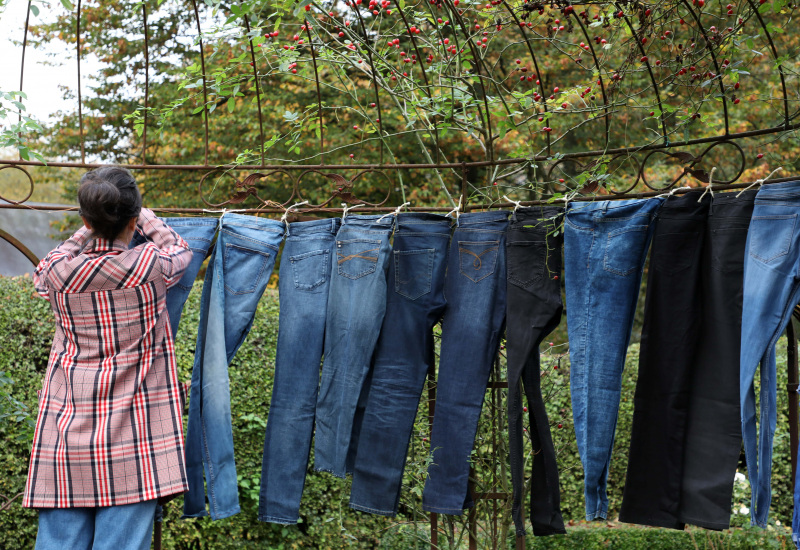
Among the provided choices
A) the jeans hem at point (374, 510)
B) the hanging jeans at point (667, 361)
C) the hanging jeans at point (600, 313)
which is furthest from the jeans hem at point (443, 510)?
the hanging jeans at point (667, 361)

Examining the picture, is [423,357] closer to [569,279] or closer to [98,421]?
[569,279]

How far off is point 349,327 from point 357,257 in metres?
0.28

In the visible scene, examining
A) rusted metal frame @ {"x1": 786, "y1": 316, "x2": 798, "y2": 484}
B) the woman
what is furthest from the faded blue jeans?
rusted metal frame @ {"x1": 786, "y1": 316, "x2": 798, "y2": 484}

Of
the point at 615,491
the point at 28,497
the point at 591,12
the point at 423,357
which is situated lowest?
the point at 615,491

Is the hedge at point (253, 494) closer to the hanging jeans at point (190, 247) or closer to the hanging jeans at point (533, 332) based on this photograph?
the hanging jeans at point (533, 332)

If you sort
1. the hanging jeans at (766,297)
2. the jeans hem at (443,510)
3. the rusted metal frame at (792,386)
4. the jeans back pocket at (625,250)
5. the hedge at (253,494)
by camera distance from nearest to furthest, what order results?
the hanging jeans at (766,297) < the jeans back pocket at (625,250) < the jeans hem at (443,510) < the rusted metal frame at (792,386) < the hedge at (253,494)

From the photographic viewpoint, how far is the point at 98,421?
2.39m

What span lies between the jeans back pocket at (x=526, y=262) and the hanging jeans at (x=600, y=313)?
0.11 meters

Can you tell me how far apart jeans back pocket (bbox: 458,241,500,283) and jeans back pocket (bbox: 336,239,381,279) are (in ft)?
1.10

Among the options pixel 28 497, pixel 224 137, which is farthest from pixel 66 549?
pixel 224 137

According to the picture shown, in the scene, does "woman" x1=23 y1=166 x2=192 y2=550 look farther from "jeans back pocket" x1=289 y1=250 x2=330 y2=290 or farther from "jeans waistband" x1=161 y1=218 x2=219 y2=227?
"jeans back pocket" x1=289 y1=250 x2=330 y2=290

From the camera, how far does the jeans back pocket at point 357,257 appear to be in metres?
2.88

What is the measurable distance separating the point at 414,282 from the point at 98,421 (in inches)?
48.6

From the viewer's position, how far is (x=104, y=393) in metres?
2.40
